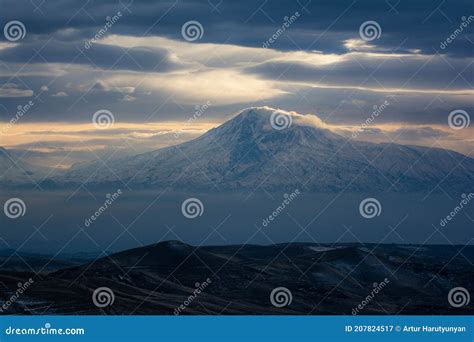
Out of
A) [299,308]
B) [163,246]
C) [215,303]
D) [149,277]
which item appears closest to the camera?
[215,303]

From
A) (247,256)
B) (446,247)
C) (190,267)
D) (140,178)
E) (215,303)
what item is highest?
(140,178)

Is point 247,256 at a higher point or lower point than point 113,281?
higher

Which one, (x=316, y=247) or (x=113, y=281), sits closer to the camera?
(x=113, y=281)
